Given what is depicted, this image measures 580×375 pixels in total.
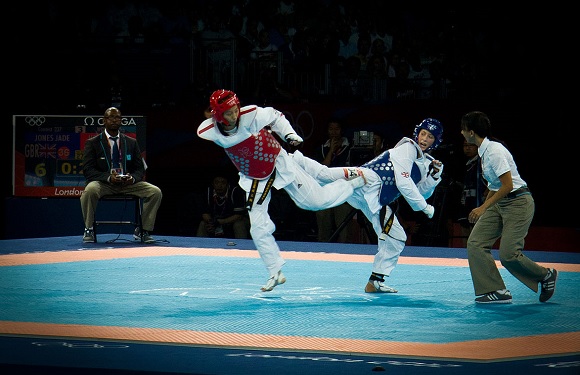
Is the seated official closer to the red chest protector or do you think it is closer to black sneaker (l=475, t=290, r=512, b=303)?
the red chest protector

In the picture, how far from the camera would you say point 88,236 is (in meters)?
12.1

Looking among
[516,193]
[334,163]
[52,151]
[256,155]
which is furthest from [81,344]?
[52,151]

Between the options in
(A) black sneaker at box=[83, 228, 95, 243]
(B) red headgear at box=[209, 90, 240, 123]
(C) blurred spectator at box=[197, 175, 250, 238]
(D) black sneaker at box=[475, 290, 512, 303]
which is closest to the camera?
(D) black sneaker at box=[475, 290, 512, 303]

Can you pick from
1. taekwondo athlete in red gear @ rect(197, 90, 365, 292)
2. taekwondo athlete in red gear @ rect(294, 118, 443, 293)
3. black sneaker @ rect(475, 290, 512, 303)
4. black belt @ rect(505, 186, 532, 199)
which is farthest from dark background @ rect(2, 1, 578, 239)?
black sneaker @ rect(475, 290, 512, 303)

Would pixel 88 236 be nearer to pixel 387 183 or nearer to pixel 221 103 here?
pixel 221 103

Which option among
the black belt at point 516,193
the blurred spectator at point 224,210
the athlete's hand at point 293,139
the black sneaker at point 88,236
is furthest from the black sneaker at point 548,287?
the black sneaker at point 88,236

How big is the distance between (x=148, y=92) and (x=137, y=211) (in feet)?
7.88

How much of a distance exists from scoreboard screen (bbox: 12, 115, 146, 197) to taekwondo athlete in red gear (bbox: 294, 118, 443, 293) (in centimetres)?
600

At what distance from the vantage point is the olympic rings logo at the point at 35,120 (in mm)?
13297

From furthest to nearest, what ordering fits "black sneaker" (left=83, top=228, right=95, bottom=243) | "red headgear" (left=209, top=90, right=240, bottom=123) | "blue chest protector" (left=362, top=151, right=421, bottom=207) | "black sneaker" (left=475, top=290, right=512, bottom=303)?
"black sneaker" (left=83, top=228, right=95, bottom=243), "blue chest protector" (left=362, top=151, right=421, bottom=207), "red headgear" (left=209, top=90, right=240, bottom=123), "black sneaker" (left=475, top=290, right=512, bottom=303)

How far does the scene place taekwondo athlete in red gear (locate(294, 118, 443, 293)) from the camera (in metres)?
7.77

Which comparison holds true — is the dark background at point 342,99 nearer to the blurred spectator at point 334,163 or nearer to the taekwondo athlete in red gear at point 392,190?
the blurred spectator at point 334,163

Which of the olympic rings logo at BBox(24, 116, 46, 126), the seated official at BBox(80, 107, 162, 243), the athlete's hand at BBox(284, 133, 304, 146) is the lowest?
the seated official at BBox(80, 107, 162, 243)

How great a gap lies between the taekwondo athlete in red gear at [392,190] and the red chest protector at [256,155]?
0.55 metres
